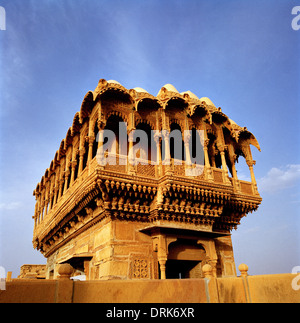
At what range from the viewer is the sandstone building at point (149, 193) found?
820 cm

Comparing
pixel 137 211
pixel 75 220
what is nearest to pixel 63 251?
pixel 75 220

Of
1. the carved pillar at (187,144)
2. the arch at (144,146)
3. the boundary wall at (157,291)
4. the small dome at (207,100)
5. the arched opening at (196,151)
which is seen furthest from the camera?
the arched opening at (196,151)

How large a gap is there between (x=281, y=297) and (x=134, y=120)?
21.4ft

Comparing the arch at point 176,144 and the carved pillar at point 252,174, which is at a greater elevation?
the arch at point 176,144

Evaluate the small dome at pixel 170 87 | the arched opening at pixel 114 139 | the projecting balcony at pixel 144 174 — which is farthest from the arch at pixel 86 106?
the small dome at pixel 170 87

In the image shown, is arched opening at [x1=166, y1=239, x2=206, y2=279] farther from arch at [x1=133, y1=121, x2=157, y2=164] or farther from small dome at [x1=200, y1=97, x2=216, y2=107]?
small dome at [x1=200, y1=97, x2=216, y2=107]

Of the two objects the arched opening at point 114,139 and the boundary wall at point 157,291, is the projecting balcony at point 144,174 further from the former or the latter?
the boundary wall at point 157,291

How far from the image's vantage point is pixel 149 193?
8609 mm

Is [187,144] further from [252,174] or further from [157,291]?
[157,291]

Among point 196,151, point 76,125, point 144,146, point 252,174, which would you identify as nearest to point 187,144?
point 144,146

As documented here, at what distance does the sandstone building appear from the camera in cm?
820
